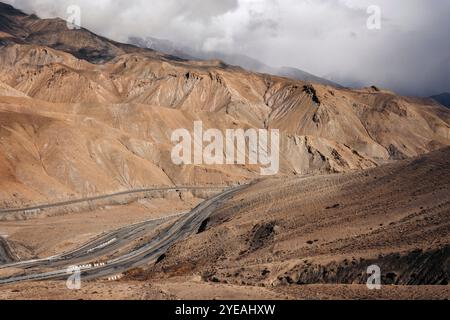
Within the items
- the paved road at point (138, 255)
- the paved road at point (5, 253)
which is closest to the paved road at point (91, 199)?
the paved road at point (5, 253)

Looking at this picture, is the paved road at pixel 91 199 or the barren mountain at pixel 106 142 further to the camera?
the barren mountain at pixel 106 142

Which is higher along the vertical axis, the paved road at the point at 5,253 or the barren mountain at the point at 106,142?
the barren mountain at the point at 106,142

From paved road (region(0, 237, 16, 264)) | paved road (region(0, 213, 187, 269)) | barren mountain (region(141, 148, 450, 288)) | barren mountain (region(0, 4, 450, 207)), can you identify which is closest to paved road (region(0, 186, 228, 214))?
barren mountain (region(0, 4, 450, 207))

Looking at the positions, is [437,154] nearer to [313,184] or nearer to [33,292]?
[313,184]

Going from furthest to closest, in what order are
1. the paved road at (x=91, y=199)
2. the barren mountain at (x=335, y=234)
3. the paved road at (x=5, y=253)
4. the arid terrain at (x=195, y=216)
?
1. the paved road at (x=91, y=199)
2. the paved road at (x=5, y=253)
3. the barren mountain at (x=335, y=234)
4. the arid terrain at (x=195, y=216)

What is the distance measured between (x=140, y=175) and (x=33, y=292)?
77.9 metres

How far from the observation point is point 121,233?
65.4m

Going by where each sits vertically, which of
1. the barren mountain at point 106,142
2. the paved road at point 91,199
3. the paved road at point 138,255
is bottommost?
the paved road at point 138,255

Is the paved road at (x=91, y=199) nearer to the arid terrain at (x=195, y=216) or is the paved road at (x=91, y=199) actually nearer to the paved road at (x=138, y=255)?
the arid terrain at (x=195, y=216)

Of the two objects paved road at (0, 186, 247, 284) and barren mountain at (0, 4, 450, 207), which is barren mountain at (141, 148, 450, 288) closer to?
paved road at (0, 186, 247, 284)

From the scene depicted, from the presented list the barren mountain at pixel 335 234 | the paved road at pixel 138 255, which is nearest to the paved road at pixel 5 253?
the paved road at pixel 138 255

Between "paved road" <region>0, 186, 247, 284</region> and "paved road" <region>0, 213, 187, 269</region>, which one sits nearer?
"paved road" <region>0, 186, 247, 284</region>

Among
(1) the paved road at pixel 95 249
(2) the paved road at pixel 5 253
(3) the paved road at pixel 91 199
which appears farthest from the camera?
(3) the paved road at pixel 91 199
